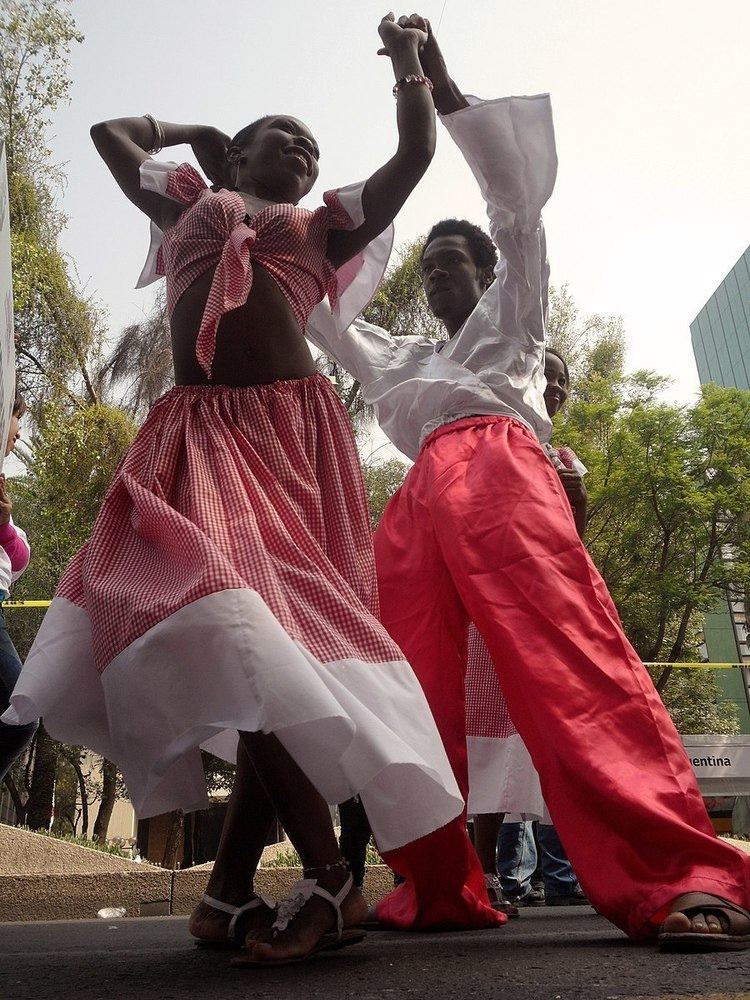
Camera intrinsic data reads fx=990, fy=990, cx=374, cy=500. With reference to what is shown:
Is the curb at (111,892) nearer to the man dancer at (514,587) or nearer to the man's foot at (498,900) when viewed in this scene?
the man's foot at (498,900)

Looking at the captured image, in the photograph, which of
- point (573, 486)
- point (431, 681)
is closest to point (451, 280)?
point (573, 486)

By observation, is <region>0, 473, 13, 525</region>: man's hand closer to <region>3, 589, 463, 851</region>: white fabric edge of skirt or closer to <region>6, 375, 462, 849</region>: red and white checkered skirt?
<region>6, 375, 462, 849</region>: red and white checkered skirt

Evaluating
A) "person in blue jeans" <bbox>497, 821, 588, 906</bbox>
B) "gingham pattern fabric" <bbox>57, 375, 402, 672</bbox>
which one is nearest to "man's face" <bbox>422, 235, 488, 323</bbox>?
"gingham pattern fabric" <bbox>57, 375, 402, 672</bbox>

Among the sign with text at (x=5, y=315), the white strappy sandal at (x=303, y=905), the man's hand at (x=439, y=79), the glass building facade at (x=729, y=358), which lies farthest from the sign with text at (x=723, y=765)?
the glass building facade at (x=729, y=358)

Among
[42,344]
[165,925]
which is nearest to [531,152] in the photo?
[165,925]

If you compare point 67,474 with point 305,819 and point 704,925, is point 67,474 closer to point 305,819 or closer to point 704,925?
point 305,819

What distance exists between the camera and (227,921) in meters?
1.99

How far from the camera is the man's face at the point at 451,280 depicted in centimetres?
343

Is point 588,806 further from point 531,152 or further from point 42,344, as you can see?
point 42,344

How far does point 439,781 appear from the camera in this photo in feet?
5.81

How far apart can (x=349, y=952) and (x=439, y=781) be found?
0.37 m

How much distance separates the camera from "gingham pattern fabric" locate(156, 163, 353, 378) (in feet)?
Result: 7.34

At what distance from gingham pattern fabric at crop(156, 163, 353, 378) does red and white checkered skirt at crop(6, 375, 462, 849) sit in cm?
27

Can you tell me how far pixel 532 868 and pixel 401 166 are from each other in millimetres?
3552
